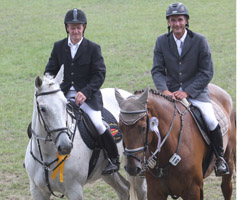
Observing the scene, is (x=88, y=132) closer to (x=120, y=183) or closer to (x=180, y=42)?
(x=120, y=183)

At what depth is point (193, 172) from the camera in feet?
17.2

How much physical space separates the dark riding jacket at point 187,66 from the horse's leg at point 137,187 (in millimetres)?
1623

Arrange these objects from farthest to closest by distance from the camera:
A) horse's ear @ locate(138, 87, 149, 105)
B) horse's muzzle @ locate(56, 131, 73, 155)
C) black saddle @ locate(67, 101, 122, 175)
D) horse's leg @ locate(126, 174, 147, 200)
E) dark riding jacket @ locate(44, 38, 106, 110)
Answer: horse's leg @ locate(126, 174, 147, 200)
dark riding jacket @ locate(44, 38, 106, 110)
black saddle @ locate(67, 101, 122, 175)
horse's muzzle @ locate(56, 131, 73, 155)
horse's ear @ locate(138, 87, 149, 105)

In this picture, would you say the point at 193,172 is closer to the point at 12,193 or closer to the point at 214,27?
the point at 12,193

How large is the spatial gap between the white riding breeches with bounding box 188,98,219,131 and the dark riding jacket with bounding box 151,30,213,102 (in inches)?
3.0

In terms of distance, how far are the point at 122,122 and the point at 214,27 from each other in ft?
52.3

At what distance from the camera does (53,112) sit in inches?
192

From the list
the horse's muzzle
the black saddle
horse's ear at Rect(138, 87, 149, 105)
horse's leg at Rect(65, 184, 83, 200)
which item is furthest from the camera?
the black saddle

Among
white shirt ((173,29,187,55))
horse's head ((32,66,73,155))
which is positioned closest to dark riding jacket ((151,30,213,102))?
white shirt ((173,29,187,55))

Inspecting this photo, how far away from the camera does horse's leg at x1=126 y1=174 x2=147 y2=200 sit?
6621 mm

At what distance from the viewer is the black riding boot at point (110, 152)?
19.6ft

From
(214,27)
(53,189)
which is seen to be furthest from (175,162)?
(214,27)

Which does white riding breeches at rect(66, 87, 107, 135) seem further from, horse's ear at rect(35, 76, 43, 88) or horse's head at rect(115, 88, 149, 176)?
horse's head at rect(115, 88, 149, 176)

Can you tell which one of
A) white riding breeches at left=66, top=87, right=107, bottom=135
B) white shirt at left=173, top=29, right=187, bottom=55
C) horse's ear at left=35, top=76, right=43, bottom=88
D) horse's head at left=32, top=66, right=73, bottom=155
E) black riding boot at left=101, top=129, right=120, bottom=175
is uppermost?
white shirt at left=173, top=29, right=187, bottom=55
